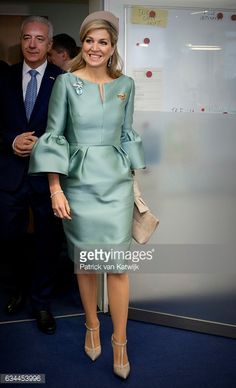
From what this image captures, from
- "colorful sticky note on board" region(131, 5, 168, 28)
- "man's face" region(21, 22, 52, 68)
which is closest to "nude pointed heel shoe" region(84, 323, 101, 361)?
"man's face" region(21, 22, 52, 68)

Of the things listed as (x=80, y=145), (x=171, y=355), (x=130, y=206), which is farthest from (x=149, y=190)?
(x=171, y=355)

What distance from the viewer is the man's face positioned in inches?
84.8

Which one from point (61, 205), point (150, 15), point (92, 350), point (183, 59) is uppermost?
point (150, 15)

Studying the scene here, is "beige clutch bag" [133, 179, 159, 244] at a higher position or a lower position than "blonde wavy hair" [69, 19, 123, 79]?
lower

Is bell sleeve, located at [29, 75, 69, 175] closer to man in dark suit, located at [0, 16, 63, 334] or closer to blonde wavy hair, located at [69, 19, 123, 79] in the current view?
blonde wavy hair, located at [69, 19, 123, 79]

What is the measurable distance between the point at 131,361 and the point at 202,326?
0.50m

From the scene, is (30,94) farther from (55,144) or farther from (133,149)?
(133,149)

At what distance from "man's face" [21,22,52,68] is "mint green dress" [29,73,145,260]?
0.39 meters

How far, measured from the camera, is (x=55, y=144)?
1867mm

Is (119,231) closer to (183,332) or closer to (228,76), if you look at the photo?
(183,332)

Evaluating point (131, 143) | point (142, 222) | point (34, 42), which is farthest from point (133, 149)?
point (34, 42)

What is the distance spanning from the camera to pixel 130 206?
1.97 m

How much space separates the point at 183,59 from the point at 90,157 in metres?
0.79

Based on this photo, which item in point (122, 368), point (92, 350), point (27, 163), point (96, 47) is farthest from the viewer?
point (27, 163)
